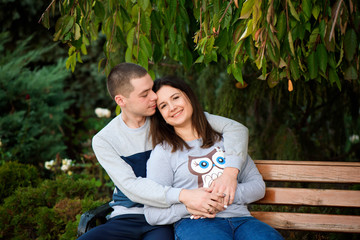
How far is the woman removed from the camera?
2.12 meters

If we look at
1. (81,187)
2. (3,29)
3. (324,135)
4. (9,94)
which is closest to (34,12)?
(3,29)

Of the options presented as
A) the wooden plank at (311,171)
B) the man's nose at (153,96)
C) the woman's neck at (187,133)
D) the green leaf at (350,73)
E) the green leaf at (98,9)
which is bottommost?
the wooden plank at (311,171)

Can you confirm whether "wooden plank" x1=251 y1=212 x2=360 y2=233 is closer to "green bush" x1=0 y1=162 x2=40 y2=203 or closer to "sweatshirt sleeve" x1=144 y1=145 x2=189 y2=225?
"sweatshirt sleeve" x1=144 y1=145 x2=189 y2=225

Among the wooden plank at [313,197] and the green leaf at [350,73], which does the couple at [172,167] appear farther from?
the green leaf at [350,73]

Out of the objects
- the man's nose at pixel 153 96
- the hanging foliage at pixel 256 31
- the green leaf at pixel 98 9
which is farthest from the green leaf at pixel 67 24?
the man's nose at pixel 153 96

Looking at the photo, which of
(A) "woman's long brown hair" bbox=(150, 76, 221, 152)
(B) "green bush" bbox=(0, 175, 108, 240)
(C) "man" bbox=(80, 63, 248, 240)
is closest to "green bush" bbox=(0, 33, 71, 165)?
(B) "green bush" bbox=(0, 175, 108, 240)

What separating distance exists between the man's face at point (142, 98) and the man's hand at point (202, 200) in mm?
610

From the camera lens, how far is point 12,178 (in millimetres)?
3686

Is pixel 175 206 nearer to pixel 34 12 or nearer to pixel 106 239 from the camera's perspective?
pixel 106 239

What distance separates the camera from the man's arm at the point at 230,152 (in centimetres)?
215

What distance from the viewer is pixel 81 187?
11.5ft

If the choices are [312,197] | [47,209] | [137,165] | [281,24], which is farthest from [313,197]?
[47,209]

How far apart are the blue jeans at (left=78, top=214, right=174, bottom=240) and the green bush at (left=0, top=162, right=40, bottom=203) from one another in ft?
5.88

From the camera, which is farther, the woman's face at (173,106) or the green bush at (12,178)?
the green bush at (12,178)
